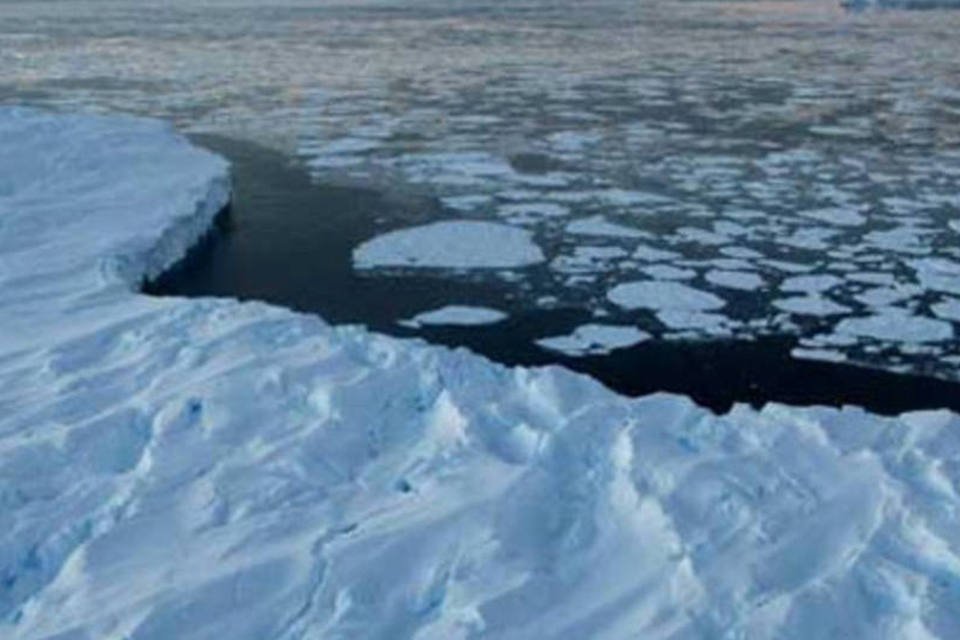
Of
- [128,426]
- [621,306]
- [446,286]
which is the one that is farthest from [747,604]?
[446,286]

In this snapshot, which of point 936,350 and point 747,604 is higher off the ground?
point 747,604

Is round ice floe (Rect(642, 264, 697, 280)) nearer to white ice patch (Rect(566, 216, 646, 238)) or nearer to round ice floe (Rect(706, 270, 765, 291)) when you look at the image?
round ice floe (Rect(706, 270, 765, 291))

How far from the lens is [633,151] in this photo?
43.1 feet

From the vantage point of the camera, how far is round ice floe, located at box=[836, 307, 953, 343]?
22.6 feet

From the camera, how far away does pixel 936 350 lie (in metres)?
6.68

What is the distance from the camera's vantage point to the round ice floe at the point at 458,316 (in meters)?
7.28

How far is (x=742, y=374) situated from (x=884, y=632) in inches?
121

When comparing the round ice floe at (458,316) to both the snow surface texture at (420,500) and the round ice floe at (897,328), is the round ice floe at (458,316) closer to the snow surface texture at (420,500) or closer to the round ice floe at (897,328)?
the snow surface texture at (420,500)

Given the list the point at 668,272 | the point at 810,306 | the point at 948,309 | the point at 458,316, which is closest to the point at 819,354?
the point at 810,306

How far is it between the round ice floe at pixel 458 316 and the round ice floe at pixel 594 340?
1.72 ft

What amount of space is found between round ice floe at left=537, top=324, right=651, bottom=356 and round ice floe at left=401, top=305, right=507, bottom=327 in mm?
526

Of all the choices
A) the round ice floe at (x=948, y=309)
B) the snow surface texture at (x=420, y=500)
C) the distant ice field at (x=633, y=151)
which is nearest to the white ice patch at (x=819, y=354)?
the distant ice field at (x=633, y=151)

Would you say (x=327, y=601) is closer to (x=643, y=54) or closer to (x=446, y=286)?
(x=446, y=286)

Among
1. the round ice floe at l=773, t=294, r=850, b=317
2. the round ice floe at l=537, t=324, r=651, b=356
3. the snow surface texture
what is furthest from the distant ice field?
the snow surface texture
